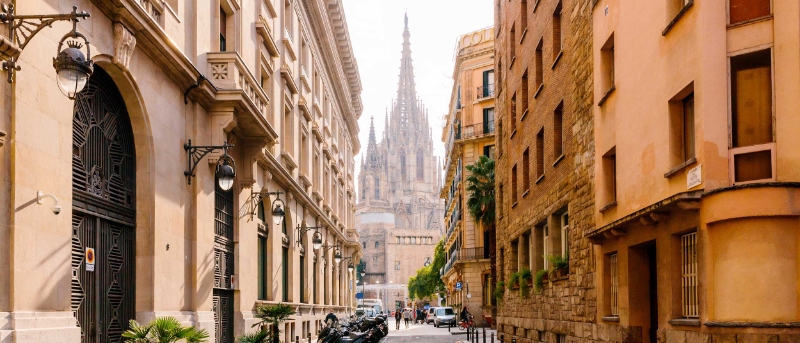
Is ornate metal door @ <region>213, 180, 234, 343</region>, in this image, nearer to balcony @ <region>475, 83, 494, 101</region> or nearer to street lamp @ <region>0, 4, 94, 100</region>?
street lamp @ <region>0, 4, 94, 100</region>

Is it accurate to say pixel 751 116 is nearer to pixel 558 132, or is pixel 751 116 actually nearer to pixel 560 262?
pixel 560 262

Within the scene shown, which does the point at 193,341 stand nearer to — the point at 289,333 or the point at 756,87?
the point at 756,87

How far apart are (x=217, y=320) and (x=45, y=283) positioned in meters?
9.11

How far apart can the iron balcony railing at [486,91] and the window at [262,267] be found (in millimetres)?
35554

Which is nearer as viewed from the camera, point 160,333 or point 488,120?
point 160,333

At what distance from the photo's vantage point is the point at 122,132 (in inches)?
532

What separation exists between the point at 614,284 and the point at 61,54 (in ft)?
37.7

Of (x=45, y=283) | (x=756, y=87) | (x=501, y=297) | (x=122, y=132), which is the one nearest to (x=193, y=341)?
(x=45, y=283)

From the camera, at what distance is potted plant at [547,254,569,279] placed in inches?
795

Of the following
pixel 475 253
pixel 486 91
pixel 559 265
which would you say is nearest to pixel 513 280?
pixel 559 265

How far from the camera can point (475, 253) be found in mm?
60031

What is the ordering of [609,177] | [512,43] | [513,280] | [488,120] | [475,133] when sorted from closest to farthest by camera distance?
[609,177] → [513,280] → [512,43] → [488,120] → [475,133]

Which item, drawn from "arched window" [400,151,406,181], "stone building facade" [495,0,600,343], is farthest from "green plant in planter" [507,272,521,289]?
"arched window" [400,151,406,181]

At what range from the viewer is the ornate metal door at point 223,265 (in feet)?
62.2
